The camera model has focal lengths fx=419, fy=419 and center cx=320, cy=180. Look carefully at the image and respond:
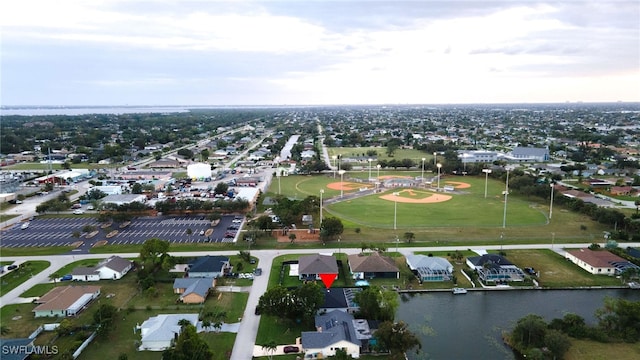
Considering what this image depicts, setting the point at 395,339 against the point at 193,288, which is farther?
the point at 193,288

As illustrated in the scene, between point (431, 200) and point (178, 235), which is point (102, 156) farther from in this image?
point (431, 200)

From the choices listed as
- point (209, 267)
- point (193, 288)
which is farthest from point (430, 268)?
point (193, 288)

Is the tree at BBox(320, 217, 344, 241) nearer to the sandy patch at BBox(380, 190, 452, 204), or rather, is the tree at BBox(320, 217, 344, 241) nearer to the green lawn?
the sandy patch at BBox(380, 190, 452, 204)

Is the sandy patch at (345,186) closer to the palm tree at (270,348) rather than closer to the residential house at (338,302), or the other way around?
the residential house at (338,302)

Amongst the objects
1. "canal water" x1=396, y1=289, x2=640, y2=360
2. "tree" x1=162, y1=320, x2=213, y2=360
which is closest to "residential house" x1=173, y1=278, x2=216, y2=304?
"tree" x1=162, y1=320, x2=213, y2=360

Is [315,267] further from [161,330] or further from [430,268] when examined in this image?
[161,330]

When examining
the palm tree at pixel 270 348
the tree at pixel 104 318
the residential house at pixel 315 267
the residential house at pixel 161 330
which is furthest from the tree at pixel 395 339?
the tree at pixel 104 318

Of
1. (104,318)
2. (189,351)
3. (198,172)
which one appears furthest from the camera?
(198,172)
